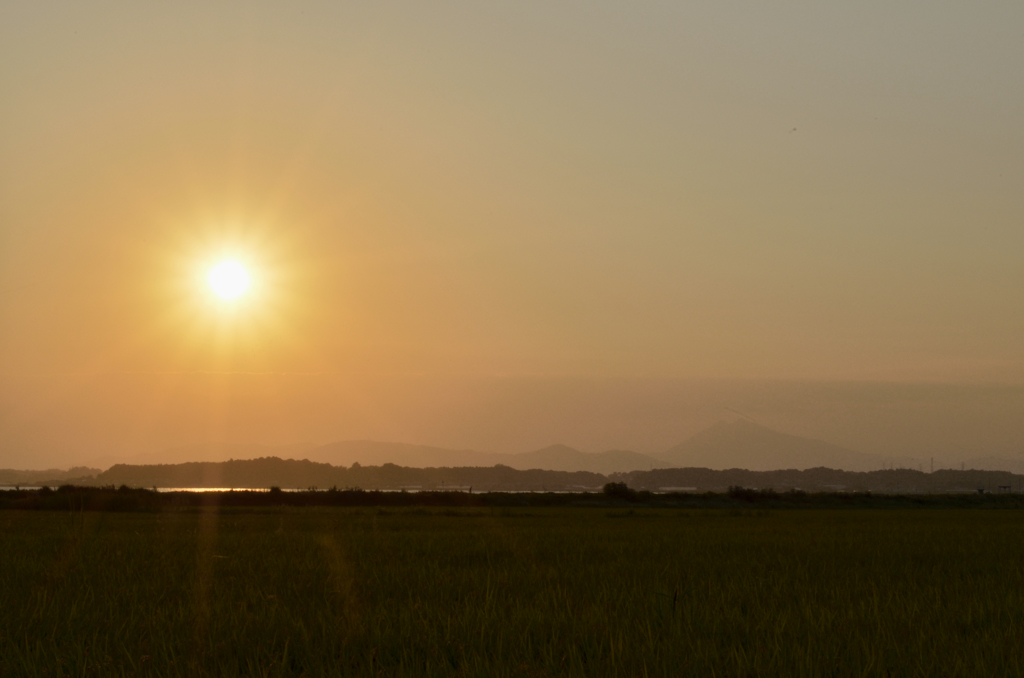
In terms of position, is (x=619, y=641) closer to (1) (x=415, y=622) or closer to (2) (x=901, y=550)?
(1) (x=415, y=622)

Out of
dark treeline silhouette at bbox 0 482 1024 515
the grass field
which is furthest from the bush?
the grass field

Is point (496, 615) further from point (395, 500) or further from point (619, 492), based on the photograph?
point (619, 492)

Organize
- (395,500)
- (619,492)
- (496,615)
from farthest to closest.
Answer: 1. (619,492)
2. (395,500)
3. (496,615)

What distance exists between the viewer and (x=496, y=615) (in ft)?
22.8

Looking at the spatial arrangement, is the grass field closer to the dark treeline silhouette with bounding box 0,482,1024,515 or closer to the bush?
the dark treeline silhouette with bounding box 0,482,1024,515

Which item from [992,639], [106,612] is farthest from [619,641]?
[106,612]

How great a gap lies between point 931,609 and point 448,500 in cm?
6627

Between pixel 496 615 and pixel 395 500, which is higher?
pixel 496 615

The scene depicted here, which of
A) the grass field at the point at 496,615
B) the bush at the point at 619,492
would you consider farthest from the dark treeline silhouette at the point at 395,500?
the grass field at the point at 496,615

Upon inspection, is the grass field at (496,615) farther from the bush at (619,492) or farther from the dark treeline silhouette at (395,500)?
the bush at (619,492)

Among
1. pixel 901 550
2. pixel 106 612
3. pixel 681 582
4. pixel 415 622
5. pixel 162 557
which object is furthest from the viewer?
pixel 901 550

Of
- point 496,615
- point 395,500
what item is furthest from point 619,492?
point 496,615

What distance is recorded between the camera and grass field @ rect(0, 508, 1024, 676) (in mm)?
5371

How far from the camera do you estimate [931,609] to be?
7.66 metres
